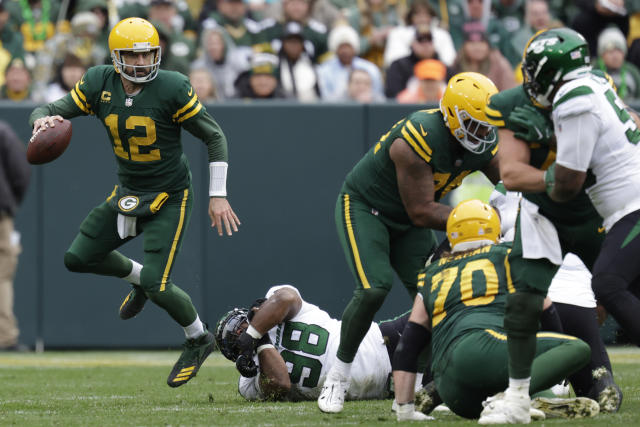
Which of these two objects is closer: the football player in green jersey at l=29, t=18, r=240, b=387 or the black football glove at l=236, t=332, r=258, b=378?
the black football glove at l=236, t=332, r=258, b=378

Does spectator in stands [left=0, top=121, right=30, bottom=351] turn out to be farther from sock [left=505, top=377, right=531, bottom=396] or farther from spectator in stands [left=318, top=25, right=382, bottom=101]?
sock [left=505, top=377, right=531, bottom=396]

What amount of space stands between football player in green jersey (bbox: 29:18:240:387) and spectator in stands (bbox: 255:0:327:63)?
5236mm

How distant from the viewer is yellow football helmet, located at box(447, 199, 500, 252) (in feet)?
16.5

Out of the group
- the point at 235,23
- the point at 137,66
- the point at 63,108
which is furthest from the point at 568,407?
the point at 235,23

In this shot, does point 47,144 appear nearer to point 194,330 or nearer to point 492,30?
point 194,330

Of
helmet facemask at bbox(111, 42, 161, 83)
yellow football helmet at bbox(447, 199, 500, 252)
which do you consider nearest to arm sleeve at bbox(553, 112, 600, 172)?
yellow football helmet at bbox(447, 199, 500, 252)

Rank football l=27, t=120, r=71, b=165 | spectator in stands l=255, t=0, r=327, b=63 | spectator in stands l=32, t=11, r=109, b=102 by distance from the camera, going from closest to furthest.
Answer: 1. football l=27, t=120, r=71, b=165
2. spectator in stands l=32, t=11, r=109, b=102
3. spectator in stands l=255, t=0, r=327, b=63

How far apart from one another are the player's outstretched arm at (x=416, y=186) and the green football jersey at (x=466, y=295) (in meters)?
0.64

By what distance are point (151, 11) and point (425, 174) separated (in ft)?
22.5

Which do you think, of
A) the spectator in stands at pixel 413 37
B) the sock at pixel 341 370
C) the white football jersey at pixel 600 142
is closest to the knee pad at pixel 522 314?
the white football jersey at pixel 600 142

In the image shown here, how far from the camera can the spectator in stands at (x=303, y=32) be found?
38.6 ft

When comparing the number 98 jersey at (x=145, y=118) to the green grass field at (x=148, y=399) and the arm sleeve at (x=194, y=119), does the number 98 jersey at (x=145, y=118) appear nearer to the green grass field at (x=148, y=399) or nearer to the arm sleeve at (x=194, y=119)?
the arm sleeve at (x=194, y=119)

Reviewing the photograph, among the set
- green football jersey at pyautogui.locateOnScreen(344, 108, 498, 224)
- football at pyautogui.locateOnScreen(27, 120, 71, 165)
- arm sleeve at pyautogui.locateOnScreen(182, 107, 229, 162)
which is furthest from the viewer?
arm sleeve at pyautogui.locateOnScreen(182, 107, 229, 162)

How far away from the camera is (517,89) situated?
15.3 ft
